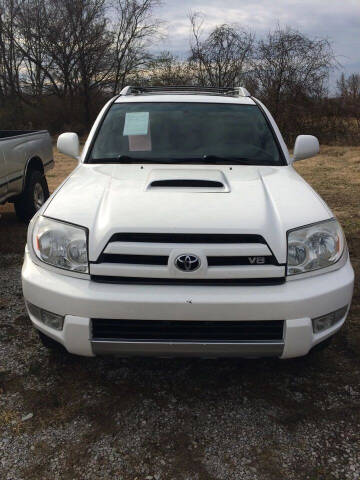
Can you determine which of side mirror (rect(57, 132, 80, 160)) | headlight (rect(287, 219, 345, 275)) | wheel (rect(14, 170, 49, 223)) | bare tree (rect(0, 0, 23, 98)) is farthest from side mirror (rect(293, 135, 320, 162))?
bare tree (rect(0, 0, 23, 98))

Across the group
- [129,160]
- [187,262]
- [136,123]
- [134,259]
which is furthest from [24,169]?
[187,262]

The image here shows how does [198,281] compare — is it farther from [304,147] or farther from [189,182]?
[304,147]

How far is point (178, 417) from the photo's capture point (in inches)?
87.3

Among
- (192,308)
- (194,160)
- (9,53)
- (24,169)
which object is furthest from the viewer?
(9,53)

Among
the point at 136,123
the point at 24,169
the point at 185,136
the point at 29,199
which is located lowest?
the point at 29,199

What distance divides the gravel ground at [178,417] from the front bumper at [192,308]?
1.28ft

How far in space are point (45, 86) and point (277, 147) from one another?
69.8 feet

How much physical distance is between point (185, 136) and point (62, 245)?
1.45 meters

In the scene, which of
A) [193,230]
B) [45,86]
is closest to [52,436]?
[193,230]

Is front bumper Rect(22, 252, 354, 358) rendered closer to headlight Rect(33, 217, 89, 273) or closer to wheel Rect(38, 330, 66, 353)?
headlight Rect(33, 217, 89, 273)

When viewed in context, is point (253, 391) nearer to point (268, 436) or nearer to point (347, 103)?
point (268, 436)

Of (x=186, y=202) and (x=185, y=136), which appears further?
(x=185, y=136)

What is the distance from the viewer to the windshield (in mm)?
3080

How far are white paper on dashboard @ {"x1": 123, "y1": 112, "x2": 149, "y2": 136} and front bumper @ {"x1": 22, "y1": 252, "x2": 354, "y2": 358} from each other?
1.47 meters
